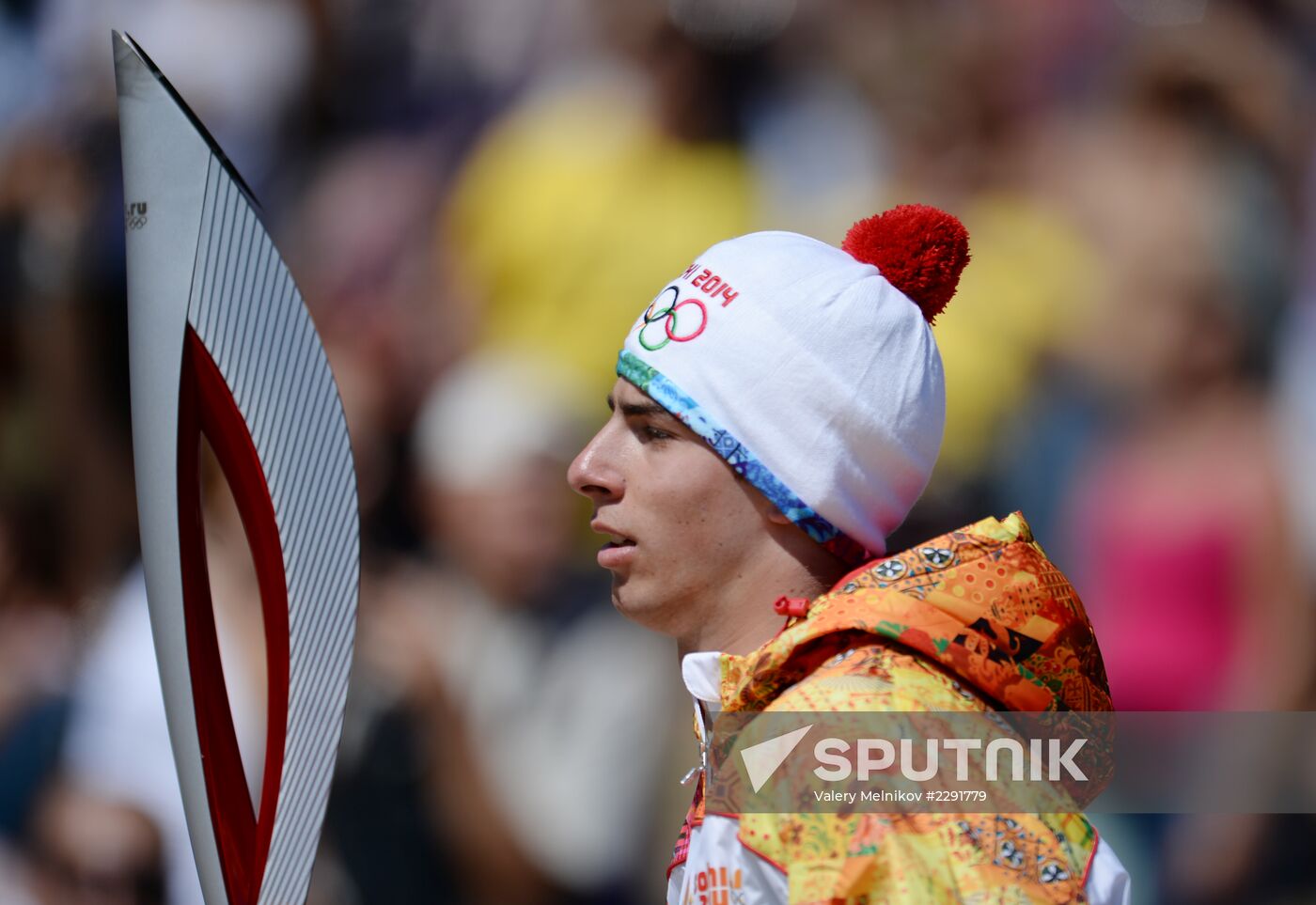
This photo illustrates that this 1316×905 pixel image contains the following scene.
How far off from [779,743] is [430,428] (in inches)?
85.1

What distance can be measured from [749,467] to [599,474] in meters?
0.21

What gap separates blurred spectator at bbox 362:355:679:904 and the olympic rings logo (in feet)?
4.58

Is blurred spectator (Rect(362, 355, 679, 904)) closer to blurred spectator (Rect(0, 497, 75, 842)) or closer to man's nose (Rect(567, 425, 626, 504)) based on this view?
blurred spectator (Rect(0, 497, 75, 842))

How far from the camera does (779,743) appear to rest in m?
1.89

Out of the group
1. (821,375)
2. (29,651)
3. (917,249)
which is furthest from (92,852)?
(917,249)

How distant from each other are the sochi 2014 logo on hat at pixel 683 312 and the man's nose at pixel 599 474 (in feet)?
0.53

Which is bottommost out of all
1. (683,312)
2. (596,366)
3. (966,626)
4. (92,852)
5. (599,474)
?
(92,852)

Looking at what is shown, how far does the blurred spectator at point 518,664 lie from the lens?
11.7 ft

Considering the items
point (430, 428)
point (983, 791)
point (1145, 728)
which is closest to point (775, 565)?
point (983, 791)

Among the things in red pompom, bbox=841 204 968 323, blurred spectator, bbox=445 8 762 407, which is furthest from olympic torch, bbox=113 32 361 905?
blurred spectator, bbox=445 8 762 407

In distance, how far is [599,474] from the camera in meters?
2.25

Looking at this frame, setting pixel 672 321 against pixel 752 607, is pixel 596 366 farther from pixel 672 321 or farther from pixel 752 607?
pixel 752 607
